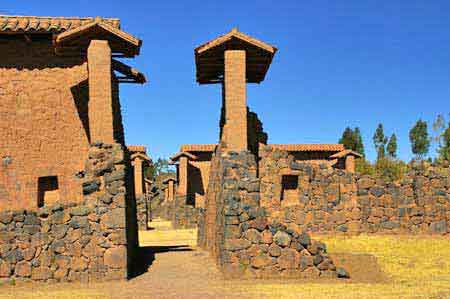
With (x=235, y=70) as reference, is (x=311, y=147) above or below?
below

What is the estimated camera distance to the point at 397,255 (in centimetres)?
1430

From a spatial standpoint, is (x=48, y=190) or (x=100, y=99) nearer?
(x=100, y=99)

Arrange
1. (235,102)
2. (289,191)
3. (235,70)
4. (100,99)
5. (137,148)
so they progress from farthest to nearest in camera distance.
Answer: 1. (137,148)
2. (289,191)
3. (235,70)
4. (235,102)
5. (100,99)

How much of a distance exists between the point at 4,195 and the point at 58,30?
5.76 meters

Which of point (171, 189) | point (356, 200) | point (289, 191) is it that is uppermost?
point (171, 189)

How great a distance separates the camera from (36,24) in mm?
16141

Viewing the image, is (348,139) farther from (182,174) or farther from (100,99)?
(100,99)

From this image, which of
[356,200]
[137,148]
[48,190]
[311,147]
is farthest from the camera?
[137,148]

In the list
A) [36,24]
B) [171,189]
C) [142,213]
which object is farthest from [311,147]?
[36,24]

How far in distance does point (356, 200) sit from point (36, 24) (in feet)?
43.3

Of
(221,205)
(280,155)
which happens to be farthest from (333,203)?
(221,205)

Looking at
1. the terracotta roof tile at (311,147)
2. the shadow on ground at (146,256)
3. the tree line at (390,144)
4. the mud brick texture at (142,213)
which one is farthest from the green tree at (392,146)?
the shadow on ground at (146,256)

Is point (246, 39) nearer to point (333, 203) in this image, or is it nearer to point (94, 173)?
point (94, 173)

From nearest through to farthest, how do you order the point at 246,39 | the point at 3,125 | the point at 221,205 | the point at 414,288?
the point at 414,288 < the point at 221,205 < the point at 246,39 < the point at 3,125
